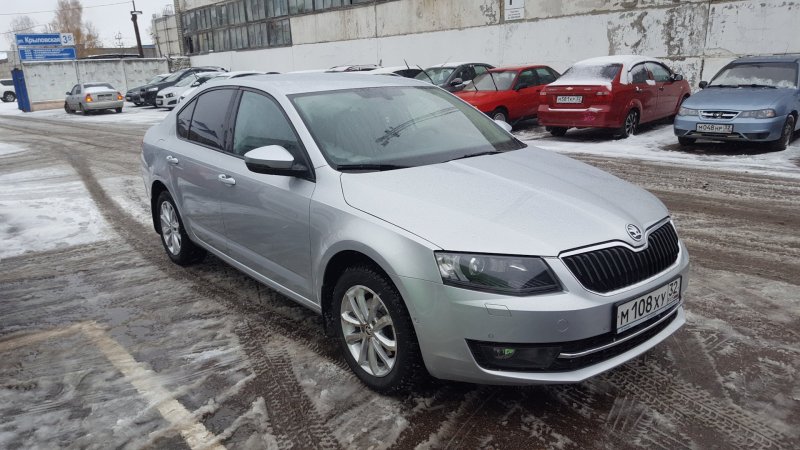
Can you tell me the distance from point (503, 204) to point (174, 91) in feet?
83.9

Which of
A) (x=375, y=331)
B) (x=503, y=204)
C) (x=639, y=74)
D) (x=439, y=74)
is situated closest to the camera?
(x=503, y=204)

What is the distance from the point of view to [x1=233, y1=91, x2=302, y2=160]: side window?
12.0 feet

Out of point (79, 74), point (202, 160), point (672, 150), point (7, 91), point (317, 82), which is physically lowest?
point (672, 150)

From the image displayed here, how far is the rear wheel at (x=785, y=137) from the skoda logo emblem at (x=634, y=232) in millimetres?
8586

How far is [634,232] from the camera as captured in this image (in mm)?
Answer: 2838

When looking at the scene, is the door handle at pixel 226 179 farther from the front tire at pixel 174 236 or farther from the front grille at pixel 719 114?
the front grille at pixel 719 114

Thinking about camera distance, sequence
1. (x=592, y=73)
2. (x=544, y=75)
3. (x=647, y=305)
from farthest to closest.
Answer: (x=544, y=75), (x=592, y=73), (x=647, y=305)

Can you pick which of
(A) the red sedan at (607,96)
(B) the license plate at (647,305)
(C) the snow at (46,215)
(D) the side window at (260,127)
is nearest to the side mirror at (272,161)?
(D) the side window at (260,127)

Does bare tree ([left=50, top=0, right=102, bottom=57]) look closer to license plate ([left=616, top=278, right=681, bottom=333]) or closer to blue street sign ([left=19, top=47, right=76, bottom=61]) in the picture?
blue street sign ([left=19, top=47, right=76, bottom=61])

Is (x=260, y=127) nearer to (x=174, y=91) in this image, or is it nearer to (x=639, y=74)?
(x=639, y=74)

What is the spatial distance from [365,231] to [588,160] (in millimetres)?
7902

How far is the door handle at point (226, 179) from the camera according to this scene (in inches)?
159

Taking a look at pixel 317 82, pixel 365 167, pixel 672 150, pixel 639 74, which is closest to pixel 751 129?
pixel 672 150

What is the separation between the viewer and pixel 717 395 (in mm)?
3021
